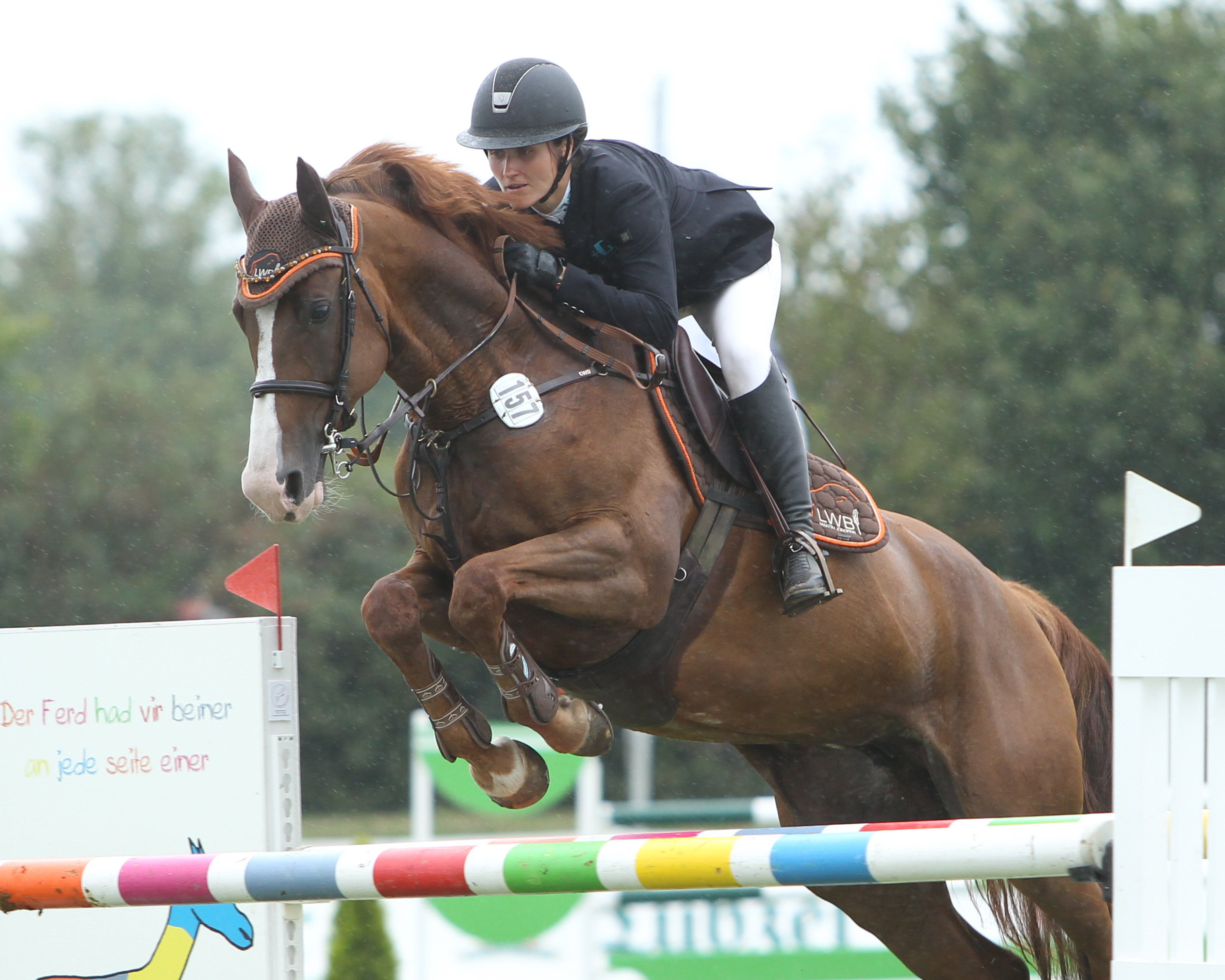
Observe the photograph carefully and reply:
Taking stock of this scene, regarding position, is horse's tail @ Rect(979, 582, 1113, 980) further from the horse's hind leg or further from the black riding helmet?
the black riding helmet

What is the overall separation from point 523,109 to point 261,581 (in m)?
1.36

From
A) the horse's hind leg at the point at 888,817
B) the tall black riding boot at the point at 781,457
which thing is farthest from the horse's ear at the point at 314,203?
the horse's hind leg at the point at 888,817

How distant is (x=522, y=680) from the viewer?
2.96m

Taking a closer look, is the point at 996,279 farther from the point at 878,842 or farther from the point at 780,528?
the point at 878,842

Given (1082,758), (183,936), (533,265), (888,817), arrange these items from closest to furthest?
(533,265)
(183,936)
(1082,758)
(888,817)

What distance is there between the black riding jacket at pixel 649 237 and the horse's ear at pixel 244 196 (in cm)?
62

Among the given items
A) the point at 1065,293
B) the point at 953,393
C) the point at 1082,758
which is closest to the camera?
the point at 1082,758

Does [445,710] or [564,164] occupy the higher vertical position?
[564,164]

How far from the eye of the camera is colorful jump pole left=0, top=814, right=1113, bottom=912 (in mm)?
2021

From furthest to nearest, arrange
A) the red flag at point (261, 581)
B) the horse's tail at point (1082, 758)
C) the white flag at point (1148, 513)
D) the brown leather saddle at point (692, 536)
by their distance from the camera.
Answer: the horse's tail at point (1082, 758)
the red flag at point (261, 581)
the brown leather saddle at point (692, 536)
the white flag at point (1148, 513)

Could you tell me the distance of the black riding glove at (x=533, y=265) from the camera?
310 cm

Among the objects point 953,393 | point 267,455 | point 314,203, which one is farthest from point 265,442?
point 953,393

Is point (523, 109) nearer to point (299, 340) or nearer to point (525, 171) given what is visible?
point (525, 171)

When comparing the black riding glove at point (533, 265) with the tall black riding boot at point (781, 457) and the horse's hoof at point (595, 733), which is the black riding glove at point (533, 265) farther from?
the horse's hoof at point (595, 733)
